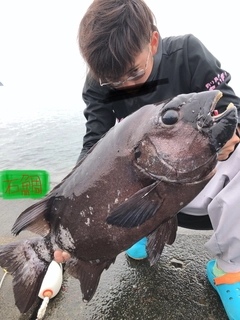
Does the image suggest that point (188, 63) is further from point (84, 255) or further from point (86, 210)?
point (84, 255)

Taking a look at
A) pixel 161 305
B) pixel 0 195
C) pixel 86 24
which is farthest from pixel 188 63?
pixel 0 195

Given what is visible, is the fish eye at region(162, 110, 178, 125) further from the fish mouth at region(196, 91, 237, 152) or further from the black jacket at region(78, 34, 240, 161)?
the black jacket at region(78, 34, 240, 161)

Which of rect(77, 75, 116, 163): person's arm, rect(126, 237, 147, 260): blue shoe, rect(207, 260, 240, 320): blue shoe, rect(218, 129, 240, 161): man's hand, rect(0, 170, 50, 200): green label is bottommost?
rect(0, 170, 50, 200): green label

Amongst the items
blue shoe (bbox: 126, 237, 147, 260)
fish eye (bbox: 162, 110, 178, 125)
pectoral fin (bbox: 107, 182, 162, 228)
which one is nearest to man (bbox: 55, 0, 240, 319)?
blue shoe (bbox: 126, 237, 147, 260)

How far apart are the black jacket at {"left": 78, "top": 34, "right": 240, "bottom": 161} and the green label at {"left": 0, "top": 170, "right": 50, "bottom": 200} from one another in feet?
6.38

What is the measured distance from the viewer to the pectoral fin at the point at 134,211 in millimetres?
1634

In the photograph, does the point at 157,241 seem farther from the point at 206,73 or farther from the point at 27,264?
the point at 206,73

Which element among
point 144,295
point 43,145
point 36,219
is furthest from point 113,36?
point 43,145

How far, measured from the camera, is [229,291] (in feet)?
7.54

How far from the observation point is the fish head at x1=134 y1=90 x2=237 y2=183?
5.19 ft

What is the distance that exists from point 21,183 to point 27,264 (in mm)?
2753

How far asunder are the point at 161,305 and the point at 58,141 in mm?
9449

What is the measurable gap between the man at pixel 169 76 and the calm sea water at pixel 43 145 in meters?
3.98

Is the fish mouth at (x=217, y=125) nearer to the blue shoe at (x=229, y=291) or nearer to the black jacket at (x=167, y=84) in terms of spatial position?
the black jacket at (x=167, y=84)
